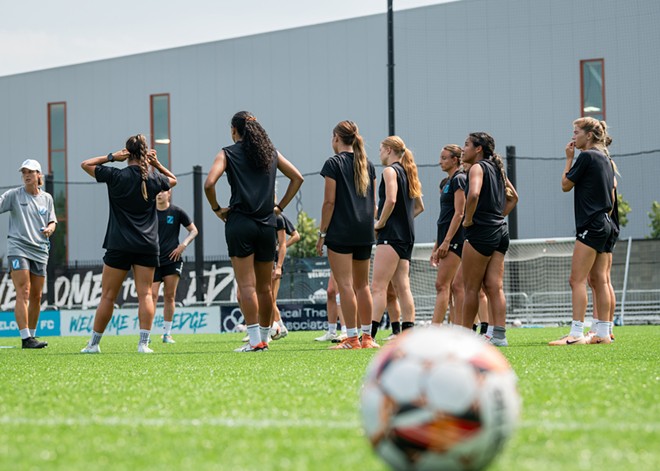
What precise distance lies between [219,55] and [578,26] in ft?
47.5

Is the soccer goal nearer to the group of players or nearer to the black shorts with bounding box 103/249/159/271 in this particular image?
the group of players

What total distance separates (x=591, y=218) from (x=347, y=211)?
2362 millimetres

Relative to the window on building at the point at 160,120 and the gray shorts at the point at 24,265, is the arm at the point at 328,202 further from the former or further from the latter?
the window on building at the point at 160,120

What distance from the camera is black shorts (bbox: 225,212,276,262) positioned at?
26.7 ft

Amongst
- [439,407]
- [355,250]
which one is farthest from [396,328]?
[439,407]

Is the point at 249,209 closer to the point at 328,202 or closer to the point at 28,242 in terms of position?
the point at 328,202

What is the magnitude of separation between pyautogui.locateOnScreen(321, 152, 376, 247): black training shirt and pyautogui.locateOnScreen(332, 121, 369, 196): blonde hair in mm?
41

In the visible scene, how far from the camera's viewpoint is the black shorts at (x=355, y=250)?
28.2 feet

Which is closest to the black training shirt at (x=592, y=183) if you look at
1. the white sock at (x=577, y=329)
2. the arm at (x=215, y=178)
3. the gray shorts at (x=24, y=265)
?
the white sock at (x=577, y=329)

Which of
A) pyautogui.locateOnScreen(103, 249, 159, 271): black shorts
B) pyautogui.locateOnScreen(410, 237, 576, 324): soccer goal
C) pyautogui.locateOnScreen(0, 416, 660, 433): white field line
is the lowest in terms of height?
pyautogui.locateOnScreen(410, 237, 576, 324): soccer goal

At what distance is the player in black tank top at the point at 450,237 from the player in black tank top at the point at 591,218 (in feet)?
3.35

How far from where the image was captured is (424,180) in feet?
73.7

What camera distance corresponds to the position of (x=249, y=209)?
8.21 meters

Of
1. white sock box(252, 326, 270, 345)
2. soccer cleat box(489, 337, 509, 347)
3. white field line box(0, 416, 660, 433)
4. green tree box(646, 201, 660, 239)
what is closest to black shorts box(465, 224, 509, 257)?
soccer cleat box(489, 337, 509, 347)
